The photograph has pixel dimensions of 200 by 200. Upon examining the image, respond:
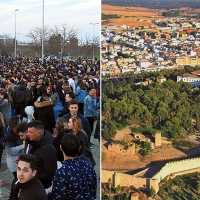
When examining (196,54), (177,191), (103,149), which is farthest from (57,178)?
(196,54)

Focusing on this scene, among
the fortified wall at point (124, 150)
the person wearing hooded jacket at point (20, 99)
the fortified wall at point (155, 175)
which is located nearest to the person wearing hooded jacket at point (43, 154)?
the fortified wall at point (155, 175)

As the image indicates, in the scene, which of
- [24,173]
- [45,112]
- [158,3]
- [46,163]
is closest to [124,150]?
[46,163]

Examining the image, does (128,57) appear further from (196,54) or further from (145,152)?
(145,152)

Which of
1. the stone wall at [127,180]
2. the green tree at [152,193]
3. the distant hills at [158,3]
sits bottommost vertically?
the green tree at [152,193]

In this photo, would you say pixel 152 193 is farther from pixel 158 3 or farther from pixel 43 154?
pixel 158 3

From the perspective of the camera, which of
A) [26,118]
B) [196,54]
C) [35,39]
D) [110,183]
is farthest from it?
[35,39]

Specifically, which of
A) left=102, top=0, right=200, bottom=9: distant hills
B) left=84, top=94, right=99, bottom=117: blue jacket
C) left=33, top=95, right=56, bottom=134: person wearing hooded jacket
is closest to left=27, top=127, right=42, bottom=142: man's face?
left=102, top=0, right=200, bottom=9: distant hills

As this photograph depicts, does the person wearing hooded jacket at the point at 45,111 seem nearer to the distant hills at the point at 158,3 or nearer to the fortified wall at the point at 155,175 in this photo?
the fortified wall at the point at 155,175

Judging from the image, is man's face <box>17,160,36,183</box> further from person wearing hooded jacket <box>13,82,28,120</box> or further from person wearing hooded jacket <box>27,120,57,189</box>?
person wearing hooded jacket <box>13,82,28,120</box>
